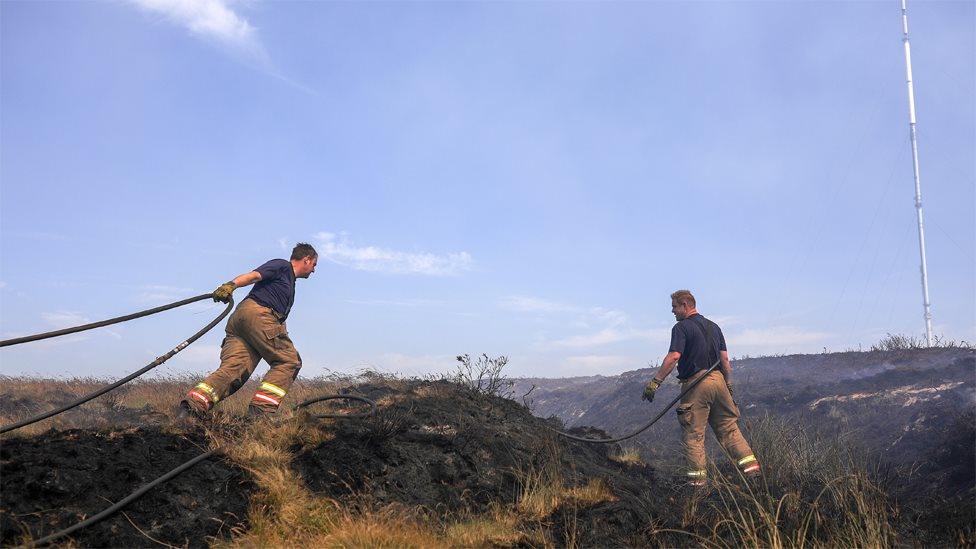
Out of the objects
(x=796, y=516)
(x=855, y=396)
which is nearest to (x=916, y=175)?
(x=855, y=396)

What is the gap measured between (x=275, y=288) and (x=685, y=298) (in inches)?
209

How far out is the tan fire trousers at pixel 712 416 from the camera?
8047 millimetres

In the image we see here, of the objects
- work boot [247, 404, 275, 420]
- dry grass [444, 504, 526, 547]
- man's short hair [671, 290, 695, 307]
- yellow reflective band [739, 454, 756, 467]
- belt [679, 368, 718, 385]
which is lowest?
dry grass [444, 504, 526, 547]

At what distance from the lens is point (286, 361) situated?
22.5ft

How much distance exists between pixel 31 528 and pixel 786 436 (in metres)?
8.29

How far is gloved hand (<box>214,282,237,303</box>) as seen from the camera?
6.40m

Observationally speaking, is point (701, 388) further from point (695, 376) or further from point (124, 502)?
point (124, 502)

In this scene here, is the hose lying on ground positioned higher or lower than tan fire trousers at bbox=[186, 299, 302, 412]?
lower

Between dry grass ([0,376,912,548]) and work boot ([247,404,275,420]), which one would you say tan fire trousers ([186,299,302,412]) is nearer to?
work boot ([247,404,275,420])

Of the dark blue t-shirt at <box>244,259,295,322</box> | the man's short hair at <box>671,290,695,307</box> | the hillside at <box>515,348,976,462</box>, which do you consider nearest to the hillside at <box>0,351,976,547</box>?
the dark blue t-shirt at <box>244,259,295,322</box>

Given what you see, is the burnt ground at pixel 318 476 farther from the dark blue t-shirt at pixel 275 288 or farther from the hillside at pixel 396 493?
the dark blue t-shirt at pixel 275 288

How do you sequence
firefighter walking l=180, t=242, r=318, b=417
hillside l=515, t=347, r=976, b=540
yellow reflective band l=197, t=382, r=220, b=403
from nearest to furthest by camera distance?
yellow reflective band l=197, t=382, r=220, b=403 < firefighter walking l=180, t=242, r=318, b=417 < hillside l=515, t=347, r=976, b=540

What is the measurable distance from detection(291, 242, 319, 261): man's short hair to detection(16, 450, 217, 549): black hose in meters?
2.77

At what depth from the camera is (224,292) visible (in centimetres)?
643
